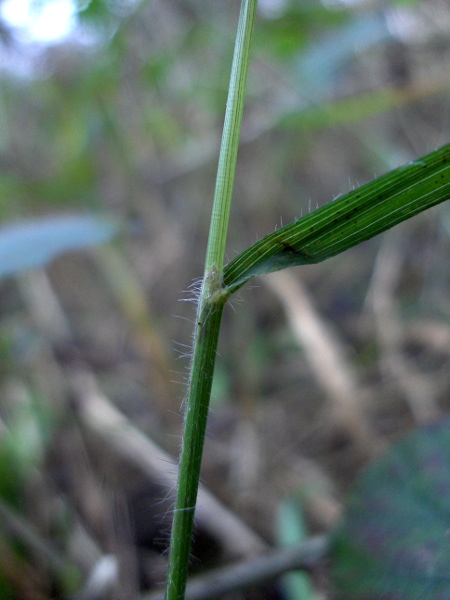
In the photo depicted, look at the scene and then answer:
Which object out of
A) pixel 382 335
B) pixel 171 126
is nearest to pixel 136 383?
pixel 382 335

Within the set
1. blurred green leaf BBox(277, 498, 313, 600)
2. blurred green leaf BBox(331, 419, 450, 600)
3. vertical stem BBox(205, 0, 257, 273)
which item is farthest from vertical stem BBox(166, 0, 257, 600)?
blurred green leaf BBox(277, 498, 313, 600)

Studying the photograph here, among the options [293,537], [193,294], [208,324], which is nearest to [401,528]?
[293,537]

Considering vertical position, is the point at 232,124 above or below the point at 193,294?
below

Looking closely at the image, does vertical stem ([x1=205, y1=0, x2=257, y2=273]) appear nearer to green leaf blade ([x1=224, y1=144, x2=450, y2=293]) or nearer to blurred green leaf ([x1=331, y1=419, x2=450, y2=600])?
green leaf blade ([x1=224, y1=144, x2=450, y2=293])

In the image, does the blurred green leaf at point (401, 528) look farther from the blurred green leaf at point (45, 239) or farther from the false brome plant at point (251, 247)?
the blurred green leaf at point (45, 239)

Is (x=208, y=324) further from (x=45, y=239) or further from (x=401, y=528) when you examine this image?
(x=45, y=239)

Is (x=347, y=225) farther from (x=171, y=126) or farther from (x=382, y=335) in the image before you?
(x=171, y=126)

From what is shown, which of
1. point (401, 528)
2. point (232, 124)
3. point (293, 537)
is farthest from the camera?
point (293, 537)

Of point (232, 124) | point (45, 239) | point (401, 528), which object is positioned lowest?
point (401, 528)
